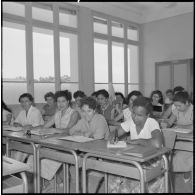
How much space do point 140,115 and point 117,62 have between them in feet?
16.2

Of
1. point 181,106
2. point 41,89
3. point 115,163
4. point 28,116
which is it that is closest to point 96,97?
point 28,116

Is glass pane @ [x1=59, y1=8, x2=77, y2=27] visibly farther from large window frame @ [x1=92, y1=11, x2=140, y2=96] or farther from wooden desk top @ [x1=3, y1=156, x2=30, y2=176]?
wooden desk top @ [x1=3, y1=156, x2=30, y2=176]

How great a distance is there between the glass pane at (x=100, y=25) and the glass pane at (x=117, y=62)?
49 cm

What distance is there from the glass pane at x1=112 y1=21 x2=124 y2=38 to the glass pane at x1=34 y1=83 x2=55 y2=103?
2.49m

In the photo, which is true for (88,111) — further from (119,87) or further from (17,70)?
(119,87)

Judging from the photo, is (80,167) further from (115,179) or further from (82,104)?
(82,104)

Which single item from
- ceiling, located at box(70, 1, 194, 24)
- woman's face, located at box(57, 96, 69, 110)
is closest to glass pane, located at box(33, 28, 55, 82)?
ceiling, located at box(70, 1, 194, 24)

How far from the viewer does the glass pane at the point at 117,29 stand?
272 inches

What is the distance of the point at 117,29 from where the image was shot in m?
7.02

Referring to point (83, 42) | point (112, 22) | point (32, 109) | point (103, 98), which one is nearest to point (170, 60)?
point (112, 22)

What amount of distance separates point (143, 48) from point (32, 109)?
202 inches

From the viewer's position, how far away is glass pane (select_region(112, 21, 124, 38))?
6.92 meters

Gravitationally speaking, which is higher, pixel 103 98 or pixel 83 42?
pixel 83 42

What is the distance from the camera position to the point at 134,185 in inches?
73.4
